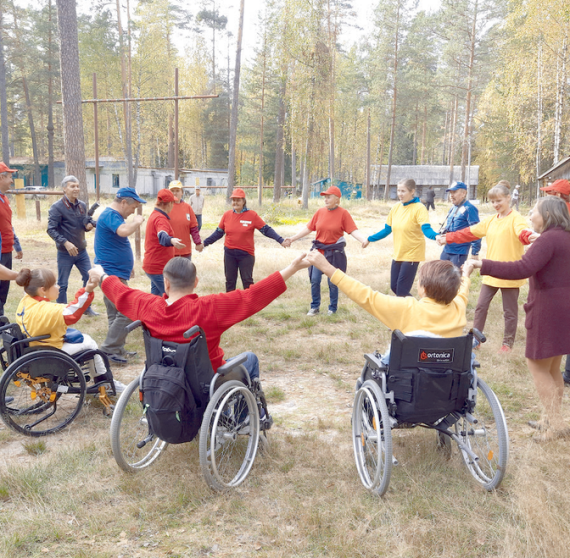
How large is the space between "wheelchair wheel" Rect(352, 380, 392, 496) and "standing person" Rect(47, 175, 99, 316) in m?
4.72

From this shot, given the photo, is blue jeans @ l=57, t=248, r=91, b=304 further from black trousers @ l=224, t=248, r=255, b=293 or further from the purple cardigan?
the purple cardigan

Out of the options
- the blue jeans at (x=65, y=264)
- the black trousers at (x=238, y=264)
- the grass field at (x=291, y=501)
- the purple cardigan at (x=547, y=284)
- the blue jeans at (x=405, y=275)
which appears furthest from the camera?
the black trousers at (x=238, y=264)

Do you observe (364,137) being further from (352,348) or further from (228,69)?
(352,348)

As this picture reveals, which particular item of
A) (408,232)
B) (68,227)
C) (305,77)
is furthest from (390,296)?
(305,77)

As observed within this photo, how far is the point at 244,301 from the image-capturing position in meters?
3.07

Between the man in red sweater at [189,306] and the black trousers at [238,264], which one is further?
the black trousers at [238,264]

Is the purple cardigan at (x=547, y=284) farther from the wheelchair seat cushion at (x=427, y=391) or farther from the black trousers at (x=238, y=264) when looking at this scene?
the black trousers at (x=238, y=264)

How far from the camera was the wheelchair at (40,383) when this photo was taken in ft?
12.0

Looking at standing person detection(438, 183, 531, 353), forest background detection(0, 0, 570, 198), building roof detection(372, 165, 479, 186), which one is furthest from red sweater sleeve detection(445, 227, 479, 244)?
building roof detection(372, 165, 479, 186)

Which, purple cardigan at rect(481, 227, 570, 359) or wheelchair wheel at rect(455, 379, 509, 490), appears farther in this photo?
purple cardigan at rect(481, 227, 570, 359)

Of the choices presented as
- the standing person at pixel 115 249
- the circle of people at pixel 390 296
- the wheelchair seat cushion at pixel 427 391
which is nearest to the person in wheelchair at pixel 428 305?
the circle of people at pixel 390 296

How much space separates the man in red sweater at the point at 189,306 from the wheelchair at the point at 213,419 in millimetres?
94

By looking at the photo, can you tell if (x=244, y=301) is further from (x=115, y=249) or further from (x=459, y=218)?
(x=459, y=218)

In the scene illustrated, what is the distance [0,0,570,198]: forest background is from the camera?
24.1 metres
